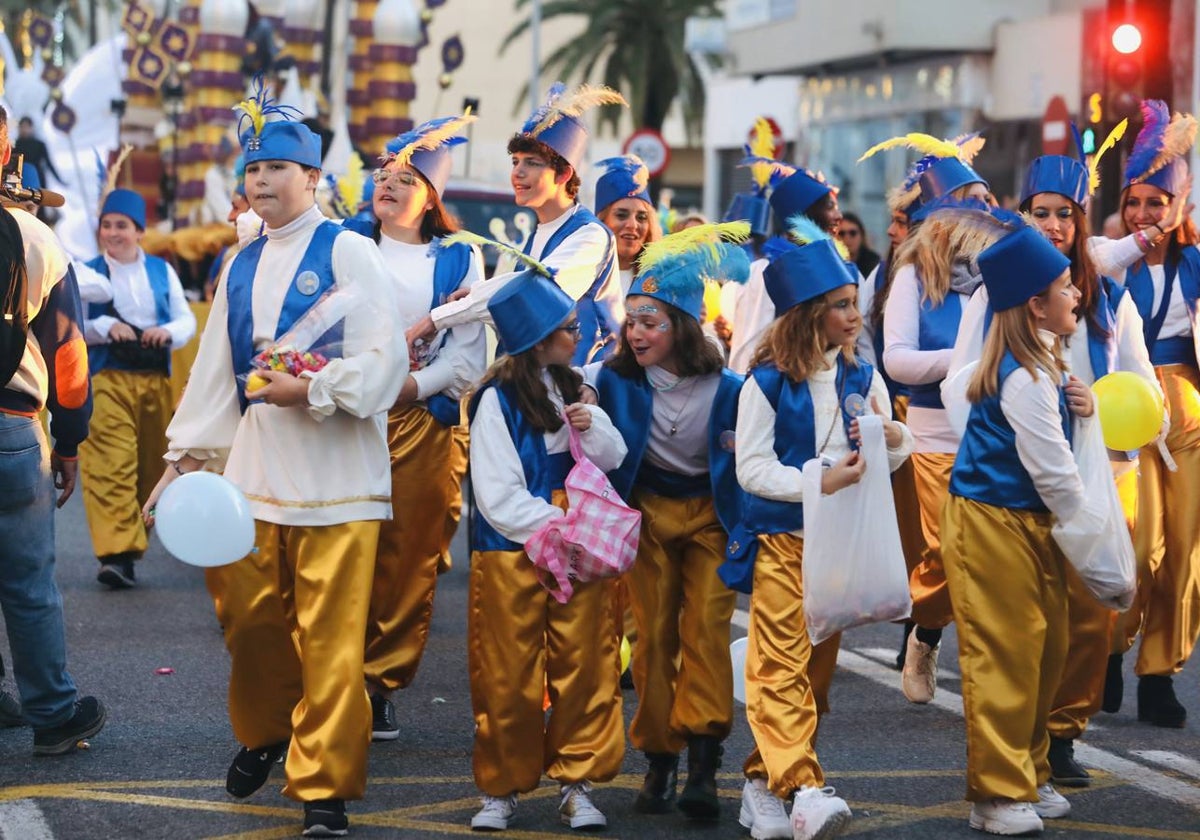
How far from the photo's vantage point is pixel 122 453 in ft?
Answer: 36.3

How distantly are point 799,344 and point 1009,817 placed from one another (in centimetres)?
151

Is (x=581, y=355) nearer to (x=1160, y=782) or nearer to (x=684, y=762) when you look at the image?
(x=684, y=762)

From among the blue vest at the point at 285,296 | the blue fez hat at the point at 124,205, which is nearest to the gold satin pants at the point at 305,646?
the blue vest at the point at 285,296

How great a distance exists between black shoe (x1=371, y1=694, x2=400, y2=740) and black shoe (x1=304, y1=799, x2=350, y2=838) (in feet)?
4.57

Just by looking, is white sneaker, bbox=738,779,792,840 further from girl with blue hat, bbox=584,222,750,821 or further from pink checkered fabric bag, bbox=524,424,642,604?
pink checkered fabric bag, bbox=524,424,642,604

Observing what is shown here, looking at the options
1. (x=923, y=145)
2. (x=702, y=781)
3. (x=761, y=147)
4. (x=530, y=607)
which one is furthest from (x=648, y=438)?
(x=761, y=147)

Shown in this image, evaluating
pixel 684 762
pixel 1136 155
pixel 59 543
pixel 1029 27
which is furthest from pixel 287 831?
pixel 1029 27

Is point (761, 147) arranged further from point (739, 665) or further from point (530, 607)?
point (530, 607)

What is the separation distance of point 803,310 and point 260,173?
1.67 m

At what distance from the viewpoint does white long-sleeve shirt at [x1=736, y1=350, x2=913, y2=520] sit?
594cm

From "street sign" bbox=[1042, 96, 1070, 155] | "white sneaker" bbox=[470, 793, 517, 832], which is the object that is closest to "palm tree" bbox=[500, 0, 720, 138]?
"street sign" bbox=[1042, 96, 1070, 155]

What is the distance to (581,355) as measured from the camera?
25.2ft

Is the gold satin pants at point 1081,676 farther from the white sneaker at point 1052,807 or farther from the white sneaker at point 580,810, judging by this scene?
the white sneaker at point 580,810

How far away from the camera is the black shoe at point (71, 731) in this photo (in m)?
6.85
